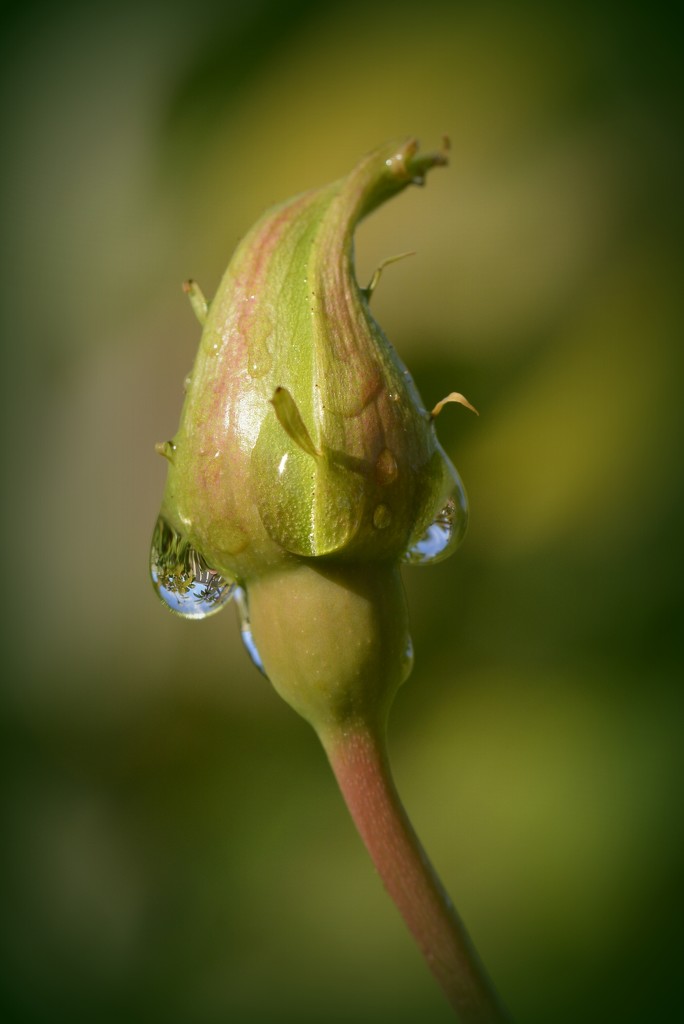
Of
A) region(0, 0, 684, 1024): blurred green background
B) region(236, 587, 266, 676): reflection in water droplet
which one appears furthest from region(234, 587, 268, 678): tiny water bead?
region(0, 0, 684, 1024): blurred green background

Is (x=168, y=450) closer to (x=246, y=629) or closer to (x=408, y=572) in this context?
(x=246, y=629)

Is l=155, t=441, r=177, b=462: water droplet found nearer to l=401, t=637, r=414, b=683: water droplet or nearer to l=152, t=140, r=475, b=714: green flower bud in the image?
l=152, t=140, r=475, b=714: green flower bud

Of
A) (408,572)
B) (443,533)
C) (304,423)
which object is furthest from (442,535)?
(408,572)

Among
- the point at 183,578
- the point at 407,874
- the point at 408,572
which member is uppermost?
the point at 183,578

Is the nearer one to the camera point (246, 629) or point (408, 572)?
point (246, 629)

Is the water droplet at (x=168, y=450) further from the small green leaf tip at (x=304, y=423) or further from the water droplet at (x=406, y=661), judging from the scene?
the water droplet at (x=406, y=661)

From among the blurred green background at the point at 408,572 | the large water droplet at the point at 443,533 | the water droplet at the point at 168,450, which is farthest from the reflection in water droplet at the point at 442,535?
the blurred green background at the point at 408,572

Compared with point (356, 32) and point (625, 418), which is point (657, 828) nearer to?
point (625, 418)
